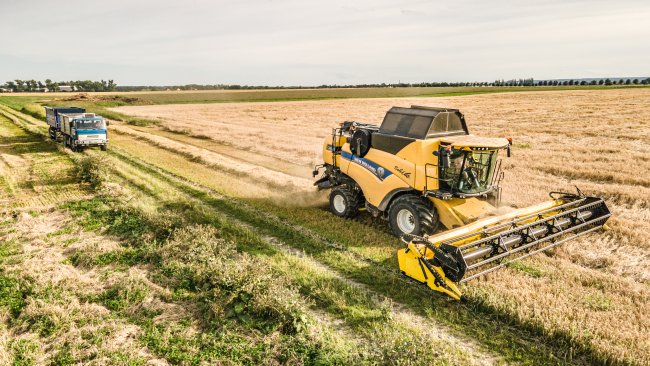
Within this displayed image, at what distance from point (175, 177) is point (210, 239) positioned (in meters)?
8.74

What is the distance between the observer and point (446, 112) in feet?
31.7

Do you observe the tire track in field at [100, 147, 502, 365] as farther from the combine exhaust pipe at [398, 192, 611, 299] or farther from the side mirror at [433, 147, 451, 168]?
the side mirror at [433, 147, 451, 168]

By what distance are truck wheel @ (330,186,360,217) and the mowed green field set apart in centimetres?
39

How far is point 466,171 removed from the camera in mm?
9180

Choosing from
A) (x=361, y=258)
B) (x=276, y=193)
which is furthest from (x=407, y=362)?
(x=276, y=193)

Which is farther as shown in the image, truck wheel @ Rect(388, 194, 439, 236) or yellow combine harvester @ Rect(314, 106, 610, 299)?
truck wheel @ Rect(388, 194, 439, 236)

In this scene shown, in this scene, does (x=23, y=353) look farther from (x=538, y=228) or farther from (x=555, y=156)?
(x=555, y=156)

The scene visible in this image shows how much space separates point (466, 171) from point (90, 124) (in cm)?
2213

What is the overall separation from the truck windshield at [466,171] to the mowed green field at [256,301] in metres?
1.94

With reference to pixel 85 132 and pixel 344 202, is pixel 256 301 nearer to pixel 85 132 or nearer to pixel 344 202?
pixel 344 202

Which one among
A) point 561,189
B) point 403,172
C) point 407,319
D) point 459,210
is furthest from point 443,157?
point 561,189

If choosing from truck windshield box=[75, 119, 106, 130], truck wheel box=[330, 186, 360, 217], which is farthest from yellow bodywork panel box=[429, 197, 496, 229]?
truck windshield box=[75, 119, 106, 130]

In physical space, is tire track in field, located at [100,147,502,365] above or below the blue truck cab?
below

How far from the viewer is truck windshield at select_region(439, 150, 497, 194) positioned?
9086mm
